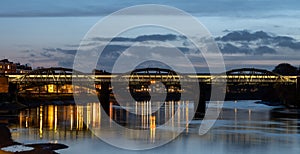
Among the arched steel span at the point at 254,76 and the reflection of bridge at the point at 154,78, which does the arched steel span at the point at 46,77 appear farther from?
the arched steel span at the point at 254,76

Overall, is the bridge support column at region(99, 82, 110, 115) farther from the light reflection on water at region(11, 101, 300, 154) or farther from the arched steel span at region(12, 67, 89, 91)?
the light reflection on water at region(11, 101, 300, 154)

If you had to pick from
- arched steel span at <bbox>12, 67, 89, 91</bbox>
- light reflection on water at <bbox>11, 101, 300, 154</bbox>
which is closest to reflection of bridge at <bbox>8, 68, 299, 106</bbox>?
arched steel span at <bbox>12, 67, 89, 91</bbox>

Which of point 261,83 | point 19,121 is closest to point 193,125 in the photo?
point 19,121

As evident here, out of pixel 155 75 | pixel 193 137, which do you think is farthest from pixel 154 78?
pixel 193 137

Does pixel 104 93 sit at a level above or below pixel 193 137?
above

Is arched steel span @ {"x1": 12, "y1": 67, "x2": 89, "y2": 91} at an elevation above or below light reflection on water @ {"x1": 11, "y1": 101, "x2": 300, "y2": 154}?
above

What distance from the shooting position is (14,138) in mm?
50969

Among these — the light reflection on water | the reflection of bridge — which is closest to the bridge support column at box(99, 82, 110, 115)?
the reflection of bridge

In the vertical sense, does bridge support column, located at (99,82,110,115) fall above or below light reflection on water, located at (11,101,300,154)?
above

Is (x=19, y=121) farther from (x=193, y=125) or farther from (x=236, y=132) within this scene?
(x=236, y=132)

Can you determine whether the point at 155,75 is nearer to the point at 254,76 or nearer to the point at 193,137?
the point at 254,76

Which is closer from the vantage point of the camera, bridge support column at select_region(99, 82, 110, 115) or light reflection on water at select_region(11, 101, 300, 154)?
light reflection on water at select_region(11, 101, 300, 154)

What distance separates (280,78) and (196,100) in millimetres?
21560

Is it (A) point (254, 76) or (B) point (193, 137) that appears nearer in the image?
(B) point (193, 137)
